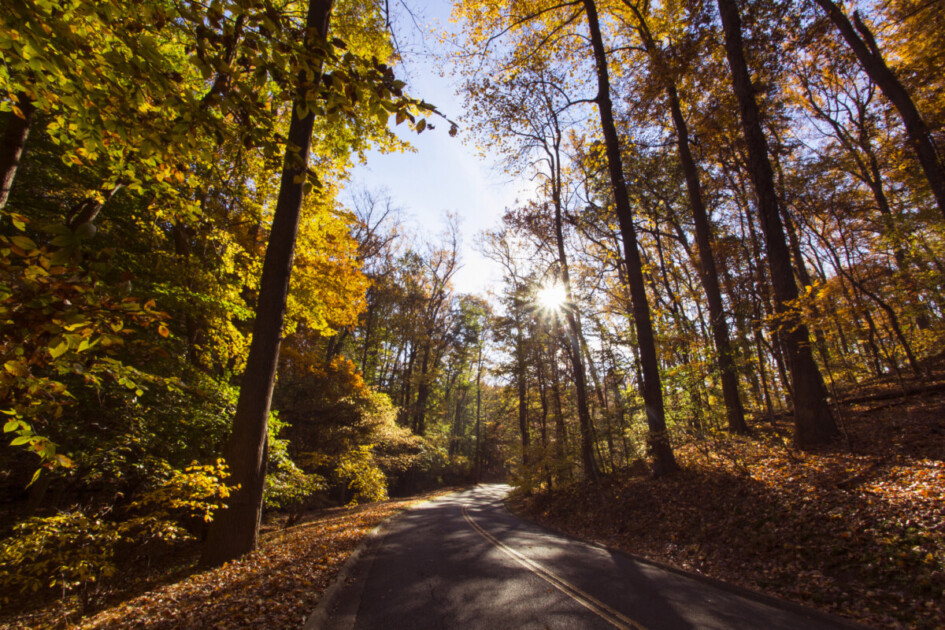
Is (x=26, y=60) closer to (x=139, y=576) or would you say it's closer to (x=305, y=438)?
(x=139, y=576)

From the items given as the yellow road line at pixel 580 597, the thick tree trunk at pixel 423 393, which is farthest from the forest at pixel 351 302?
the thick tree trunk at pixel 423 393

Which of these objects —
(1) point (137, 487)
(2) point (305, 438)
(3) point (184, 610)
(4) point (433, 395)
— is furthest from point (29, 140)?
(4) point (433, 395)

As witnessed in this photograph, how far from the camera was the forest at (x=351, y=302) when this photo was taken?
2.30m

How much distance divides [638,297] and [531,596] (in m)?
8.33

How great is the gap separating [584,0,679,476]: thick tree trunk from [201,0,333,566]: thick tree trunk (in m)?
8.68

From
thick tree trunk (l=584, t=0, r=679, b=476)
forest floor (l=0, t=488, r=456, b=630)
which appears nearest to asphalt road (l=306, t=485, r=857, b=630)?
forest floor (l=0, t=488, r=456, b=630)

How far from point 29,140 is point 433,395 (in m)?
30.0

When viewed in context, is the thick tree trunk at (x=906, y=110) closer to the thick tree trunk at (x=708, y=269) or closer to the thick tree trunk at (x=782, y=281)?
the thick tree trunk at (x=782, y=281)

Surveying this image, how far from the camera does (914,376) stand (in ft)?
39.3

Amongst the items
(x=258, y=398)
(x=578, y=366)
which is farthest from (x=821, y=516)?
(x=258, y=398)

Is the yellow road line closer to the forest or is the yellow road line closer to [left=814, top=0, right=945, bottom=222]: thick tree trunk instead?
the forest

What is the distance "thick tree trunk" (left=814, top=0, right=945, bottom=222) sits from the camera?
8.69m

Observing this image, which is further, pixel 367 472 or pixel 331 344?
pixel 331 344

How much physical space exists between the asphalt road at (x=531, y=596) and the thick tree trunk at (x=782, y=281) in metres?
5.26
